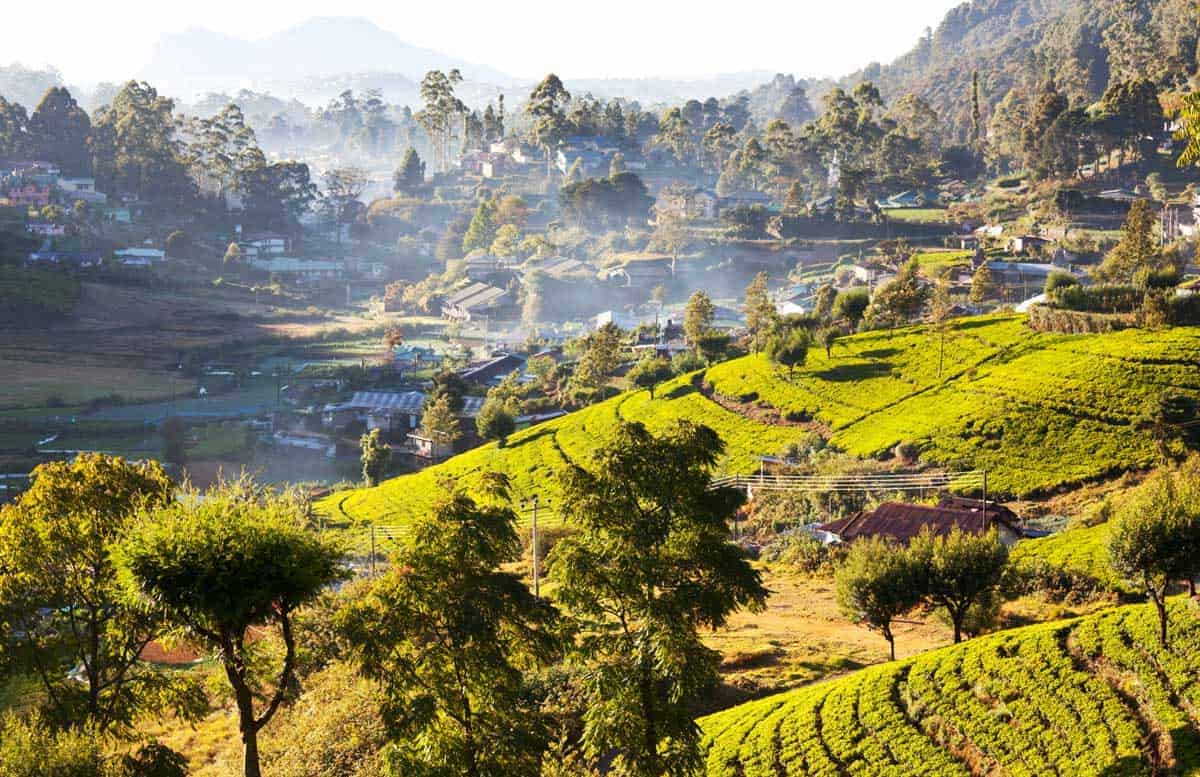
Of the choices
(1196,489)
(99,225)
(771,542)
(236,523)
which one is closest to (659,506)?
(236,523)

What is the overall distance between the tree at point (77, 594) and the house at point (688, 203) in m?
93.7

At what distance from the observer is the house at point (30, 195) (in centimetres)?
10019

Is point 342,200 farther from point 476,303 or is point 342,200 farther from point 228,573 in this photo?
point 228,573

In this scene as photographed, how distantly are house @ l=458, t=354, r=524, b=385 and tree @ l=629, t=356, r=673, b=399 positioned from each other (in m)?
14.8

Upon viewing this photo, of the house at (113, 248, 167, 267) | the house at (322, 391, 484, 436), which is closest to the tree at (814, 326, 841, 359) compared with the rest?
the house at (322, 391, 484, 436)

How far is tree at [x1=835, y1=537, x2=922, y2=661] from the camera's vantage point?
21984mm

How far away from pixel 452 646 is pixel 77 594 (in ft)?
21.8

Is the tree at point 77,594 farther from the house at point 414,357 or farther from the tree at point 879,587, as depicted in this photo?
Answer: the house at point 414,357

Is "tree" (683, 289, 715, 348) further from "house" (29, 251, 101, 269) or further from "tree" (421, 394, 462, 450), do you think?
"house" (29, 251, 101, 269)

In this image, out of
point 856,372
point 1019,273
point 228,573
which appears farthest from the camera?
point 1019,273

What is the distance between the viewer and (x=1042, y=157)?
3514 inches

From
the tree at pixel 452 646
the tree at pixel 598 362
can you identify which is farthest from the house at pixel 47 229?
the tree at pixel 452 646

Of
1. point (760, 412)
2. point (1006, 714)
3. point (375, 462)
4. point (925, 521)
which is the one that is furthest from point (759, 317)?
point (1006, 714)

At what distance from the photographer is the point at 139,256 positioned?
3669 inches
